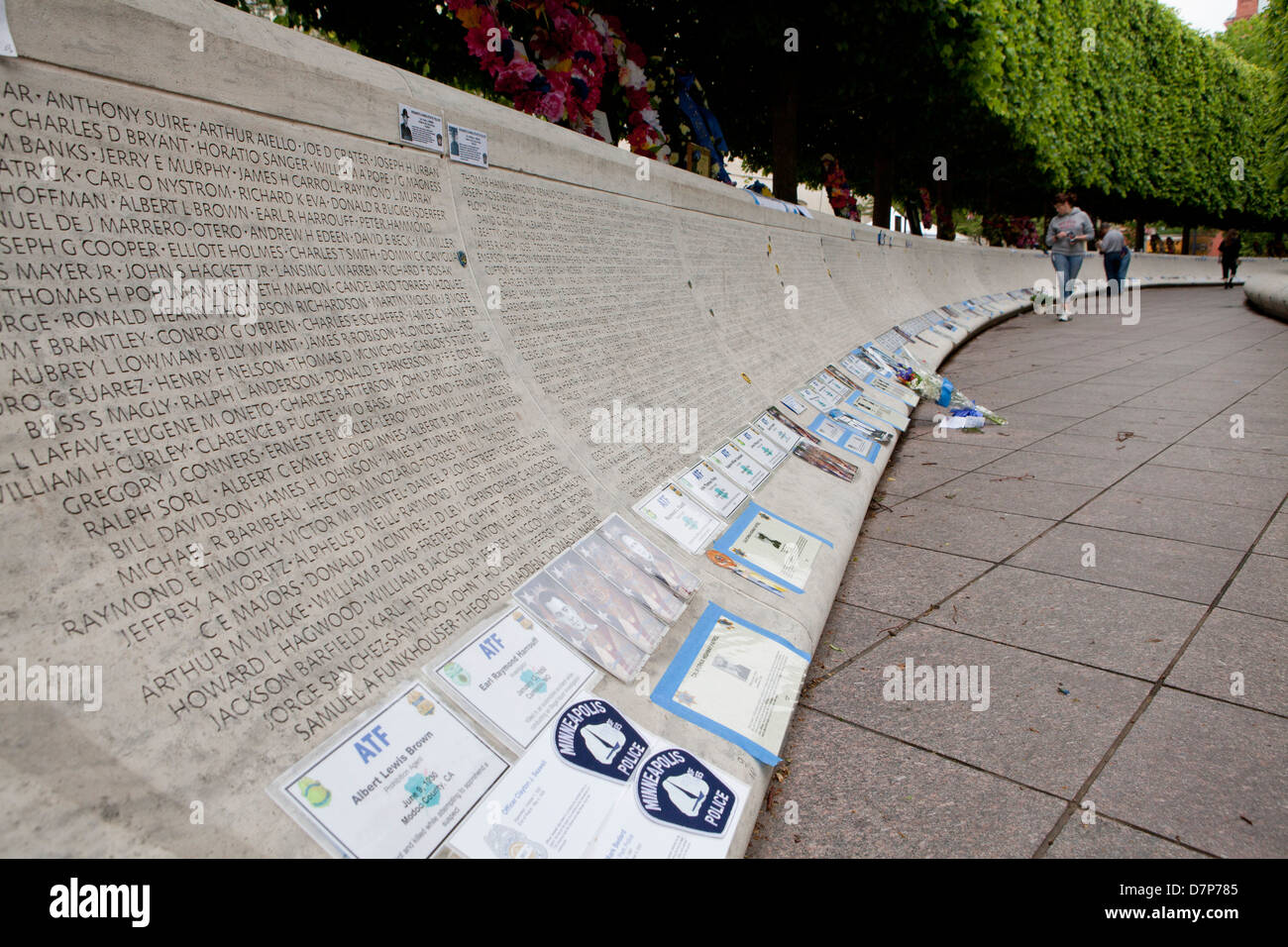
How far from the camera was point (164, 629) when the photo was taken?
1281 millimetres

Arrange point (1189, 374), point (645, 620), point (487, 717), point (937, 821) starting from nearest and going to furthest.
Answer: point (487, 717), point (937, 821), point (645, 620), point (1189, 374)

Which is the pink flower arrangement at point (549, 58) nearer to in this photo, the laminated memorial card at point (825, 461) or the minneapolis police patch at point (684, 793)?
the laminated memorial card at point (825, 461)

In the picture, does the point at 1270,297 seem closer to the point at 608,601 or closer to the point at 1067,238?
the point at 1067,238

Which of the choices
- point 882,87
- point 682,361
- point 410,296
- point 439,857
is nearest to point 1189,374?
point 882,87

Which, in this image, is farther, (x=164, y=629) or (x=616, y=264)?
(x=616, y=264)

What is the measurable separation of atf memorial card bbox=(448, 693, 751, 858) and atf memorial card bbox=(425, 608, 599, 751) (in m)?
0.04

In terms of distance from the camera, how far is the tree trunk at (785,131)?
9.29 metres

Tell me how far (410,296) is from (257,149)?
0.52m

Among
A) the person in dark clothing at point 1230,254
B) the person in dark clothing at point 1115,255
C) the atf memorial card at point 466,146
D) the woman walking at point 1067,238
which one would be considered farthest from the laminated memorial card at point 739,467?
the person in dark clothing at point 1230,254

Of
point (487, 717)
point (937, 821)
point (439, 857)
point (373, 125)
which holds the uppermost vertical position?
point (373, 125)

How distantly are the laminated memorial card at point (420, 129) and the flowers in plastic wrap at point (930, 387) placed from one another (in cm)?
487

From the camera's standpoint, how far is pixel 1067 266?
46.1ft

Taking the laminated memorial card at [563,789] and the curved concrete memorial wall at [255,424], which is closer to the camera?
the curved concrete memorial wall at [255,424]
